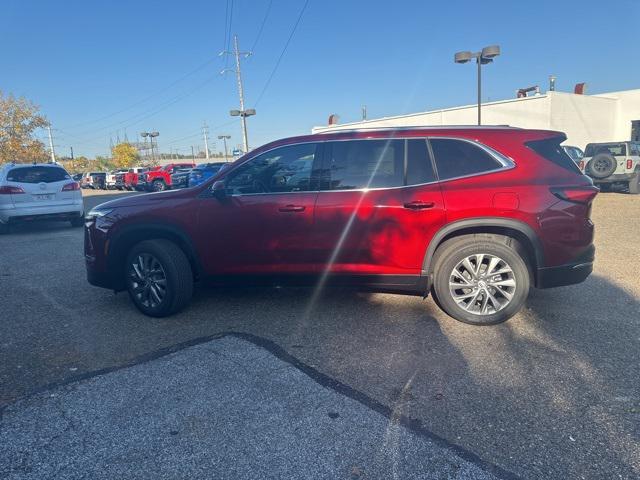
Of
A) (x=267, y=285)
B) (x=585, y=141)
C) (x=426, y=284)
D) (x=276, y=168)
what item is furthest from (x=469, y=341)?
(x=585, y=141)

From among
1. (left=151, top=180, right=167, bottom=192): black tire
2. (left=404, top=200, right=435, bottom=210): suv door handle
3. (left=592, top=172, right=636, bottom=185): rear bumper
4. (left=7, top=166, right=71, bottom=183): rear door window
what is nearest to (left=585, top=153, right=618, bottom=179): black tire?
(left=592, top=172, right=636, bottom=185): rear bumper

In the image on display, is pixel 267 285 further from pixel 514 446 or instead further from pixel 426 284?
pixel 514 446

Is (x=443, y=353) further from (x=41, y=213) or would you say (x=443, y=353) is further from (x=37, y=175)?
(x=37, y=175)

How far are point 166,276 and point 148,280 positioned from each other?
264 mm

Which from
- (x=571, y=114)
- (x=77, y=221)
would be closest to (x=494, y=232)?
(x=77, y=221)

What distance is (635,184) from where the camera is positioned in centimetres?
1509

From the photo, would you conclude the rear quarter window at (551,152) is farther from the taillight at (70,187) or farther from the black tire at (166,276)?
the taillight at (70,187)

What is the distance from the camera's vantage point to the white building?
82.8 feet

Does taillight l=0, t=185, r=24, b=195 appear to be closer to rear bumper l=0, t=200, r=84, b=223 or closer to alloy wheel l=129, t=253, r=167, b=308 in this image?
rear bumper l=0, t=200, r=84, b=223

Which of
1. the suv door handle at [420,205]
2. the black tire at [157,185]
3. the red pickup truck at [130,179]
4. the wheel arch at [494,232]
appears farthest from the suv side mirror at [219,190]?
the red pickup truck at [130,179]

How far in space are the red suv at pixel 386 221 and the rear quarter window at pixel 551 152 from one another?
0.01 metres

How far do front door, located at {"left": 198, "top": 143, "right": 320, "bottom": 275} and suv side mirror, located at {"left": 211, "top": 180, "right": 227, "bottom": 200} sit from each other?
0.03m

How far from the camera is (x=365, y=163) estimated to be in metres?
4.19

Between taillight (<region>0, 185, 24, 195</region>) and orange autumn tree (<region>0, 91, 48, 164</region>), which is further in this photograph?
orange autumn tree (<region>0, 91, 48, 164</region>)
